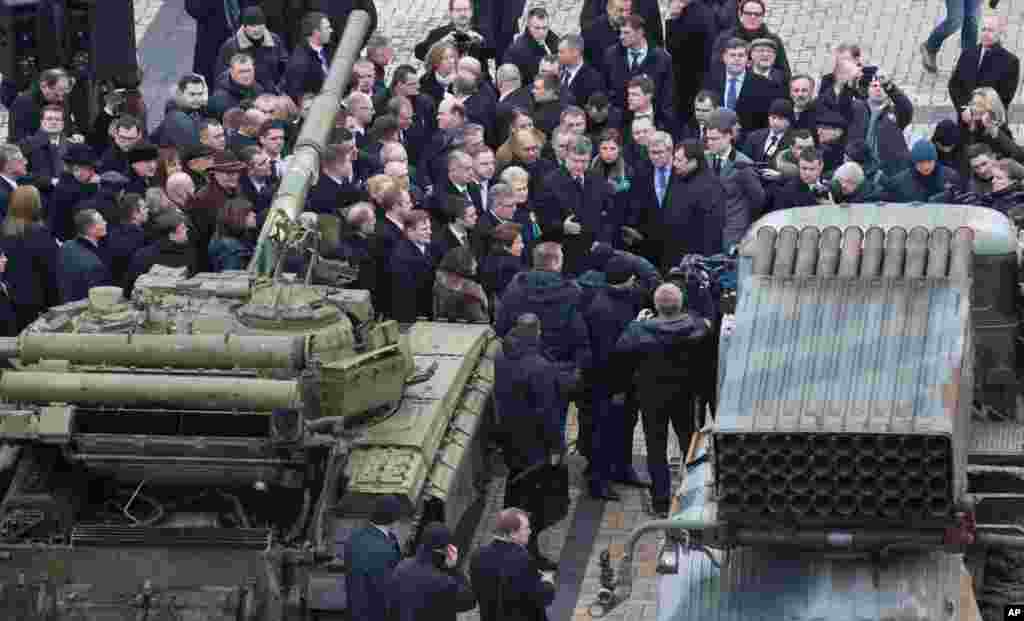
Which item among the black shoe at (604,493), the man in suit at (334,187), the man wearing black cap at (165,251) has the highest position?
the man in suit at (334,187)

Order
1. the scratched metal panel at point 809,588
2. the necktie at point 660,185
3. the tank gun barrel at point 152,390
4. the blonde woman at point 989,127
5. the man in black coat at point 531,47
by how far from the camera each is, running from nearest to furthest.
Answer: the scratched metal panel at point 809,588 < the tank gun barrel at point 152,390 < the necktie at point 660,185 < the blonde woman at point 989,127 < the man in black coat at point 531,47

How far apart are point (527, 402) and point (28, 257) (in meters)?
4.66

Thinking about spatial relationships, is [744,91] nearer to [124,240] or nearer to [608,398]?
[608,398]

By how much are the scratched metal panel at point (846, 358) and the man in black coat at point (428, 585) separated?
2.45 meters

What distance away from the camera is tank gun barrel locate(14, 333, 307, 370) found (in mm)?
20891

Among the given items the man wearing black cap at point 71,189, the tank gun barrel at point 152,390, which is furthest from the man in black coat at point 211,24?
the tank gun barrel at point 152,390

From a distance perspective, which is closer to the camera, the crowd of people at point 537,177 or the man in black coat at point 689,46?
the crowd of people at point 537,177

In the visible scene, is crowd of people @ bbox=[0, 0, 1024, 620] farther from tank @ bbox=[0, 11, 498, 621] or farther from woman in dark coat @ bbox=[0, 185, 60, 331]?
tank @ bbox=[0, 11, 498, 621]

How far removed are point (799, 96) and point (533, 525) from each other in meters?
6.53

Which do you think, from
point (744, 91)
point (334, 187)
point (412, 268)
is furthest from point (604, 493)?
point (744, 91)

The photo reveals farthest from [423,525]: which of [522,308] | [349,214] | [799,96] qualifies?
[799,96]

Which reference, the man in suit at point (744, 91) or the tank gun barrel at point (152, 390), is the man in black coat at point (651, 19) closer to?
the man in suit at point (744, 91)

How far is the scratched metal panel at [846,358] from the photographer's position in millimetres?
17312

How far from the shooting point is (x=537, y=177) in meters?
26.7
